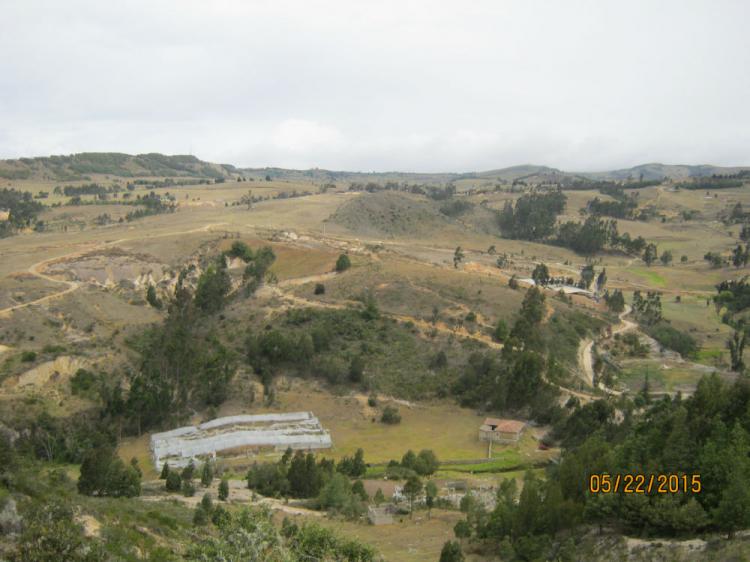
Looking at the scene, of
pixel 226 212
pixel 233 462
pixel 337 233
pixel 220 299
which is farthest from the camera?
pixel 226 212

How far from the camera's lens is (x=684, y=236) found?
12406cm

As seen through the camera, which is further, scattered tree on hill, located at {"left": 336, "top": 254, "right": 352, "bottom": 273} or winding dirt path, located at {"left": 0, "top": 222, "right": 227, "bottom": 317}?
scattered tree on hill, located at {"left": 336, "top": 254, "right": 352, "bottom": 273}

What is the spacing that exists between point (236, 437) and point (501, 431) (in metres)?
15.4

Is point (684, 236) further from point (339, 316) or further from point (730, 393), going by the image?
point (730, 393)

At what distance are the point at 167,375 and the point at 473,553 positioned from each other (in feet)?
88.5

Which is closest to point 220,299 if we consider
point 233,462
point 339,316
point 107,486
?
point 339,316

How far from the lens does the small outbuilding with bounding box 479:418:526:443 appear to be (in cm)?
3759

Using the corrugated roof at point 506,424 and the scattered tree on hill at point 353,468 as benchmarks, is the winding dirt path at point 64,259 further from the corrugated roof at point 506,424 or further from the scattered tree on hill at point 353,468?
the corrugated roof at point 506,424

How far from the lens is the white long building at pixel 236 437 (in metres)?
35.2

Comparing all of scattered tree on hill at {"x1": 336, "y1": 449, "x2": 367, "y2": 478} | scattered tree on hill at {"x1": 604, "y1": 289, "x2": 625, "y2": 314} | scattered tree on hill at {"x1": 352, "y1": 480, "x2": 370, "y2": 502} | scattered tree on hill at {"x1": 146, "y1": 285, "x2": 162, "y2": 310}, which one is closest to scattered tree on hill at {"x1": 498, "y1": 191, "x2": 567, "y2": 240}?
scattered tree on hill at {"x1": 604, "y1": 289, "x2": 625, "y2": 314}

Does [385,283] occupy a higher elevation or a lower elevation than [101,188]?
lower

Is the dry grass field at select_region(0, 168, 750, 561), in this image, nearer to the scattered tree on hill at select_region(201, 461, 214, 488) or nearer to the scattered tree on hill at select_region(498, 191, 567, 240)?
the scattered tree on hill at select_region(201, 461, 214, 488)

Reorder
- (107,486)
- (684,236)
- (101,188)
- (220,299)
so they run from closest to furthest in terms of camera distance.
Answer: (107,486)
(220,299)
(684,236)
(101,188)

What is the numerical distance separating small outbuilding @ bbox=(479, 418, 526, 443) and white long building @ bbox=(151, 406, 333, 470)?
363 inches
